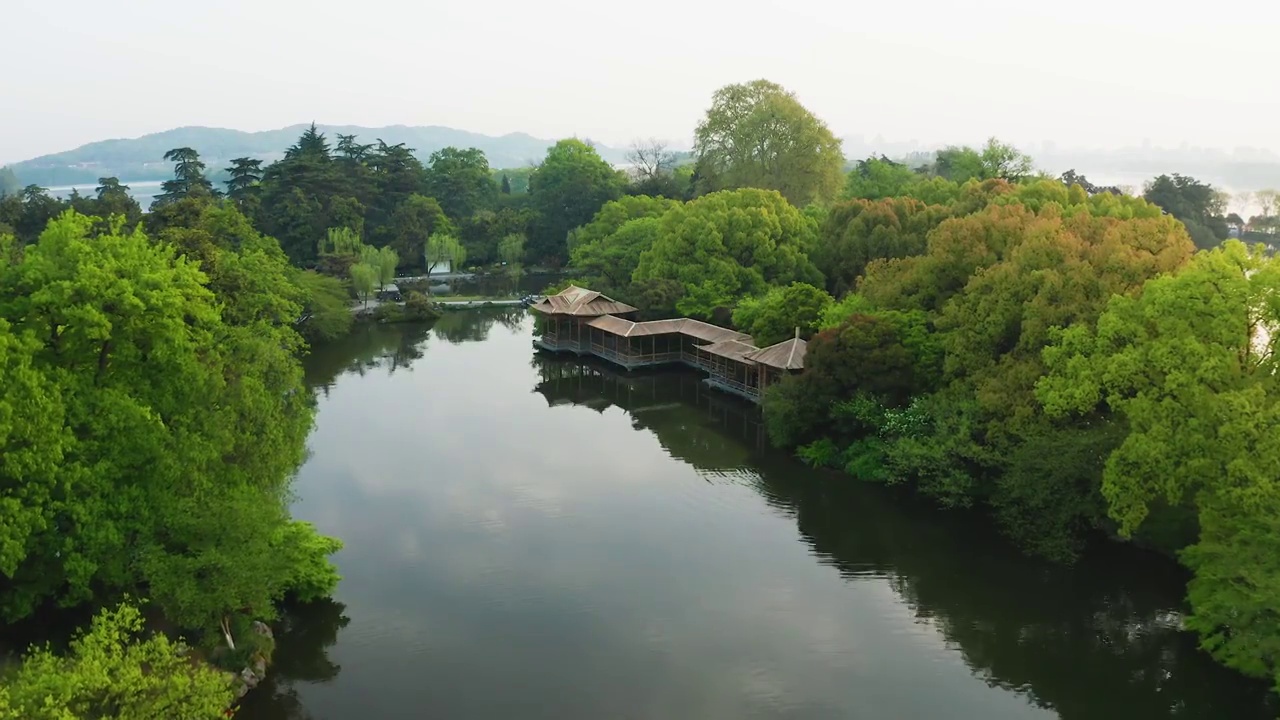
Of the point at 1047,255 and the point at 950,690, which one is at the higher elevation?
the point at 1047,255

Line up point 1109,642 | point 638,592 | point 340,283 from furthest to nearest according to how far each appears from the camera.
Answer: point 340,283 < point 638,592 < point 1109,642

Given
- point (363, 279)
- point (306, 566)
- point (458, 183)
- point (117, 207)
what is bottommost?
point (306, 566)

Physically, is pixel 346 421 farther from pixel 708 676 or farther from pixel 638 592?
pixel 708 676

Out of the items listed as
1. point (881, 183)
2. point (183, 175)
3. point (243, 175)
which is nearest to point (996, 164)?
point (881, 183)

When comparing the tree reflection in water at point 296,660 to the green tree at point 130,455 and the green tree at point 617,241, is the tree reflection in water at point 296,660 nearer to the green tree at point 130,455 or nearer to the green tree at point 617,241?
the green tree at point 130,455

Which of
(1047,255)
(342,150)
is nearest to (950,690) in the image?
(1047,255)

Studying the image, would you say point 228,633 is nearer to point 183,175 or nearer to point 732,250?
point 732,250
